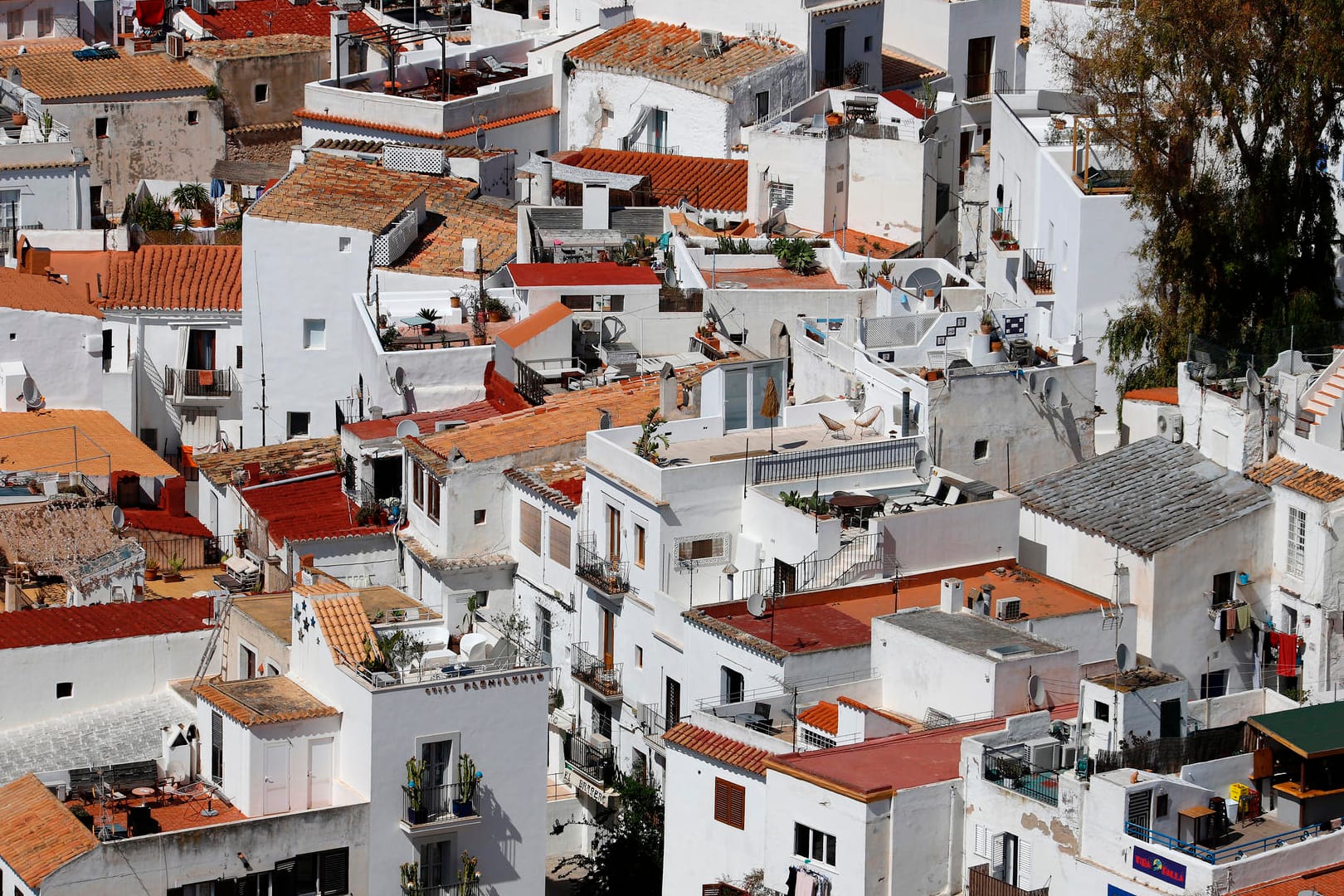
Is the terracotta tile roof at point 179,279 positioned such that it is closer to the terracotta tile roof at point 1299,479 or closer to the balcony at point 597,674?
the balcony at point 597,674

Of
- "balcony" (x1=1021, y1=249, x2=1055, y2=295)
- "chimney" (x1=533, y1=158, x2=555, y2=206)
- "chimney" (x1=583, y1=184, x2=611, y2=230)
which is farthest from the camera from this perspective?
"chimney" (x1=533, y1=158, x2=555, y2=206)

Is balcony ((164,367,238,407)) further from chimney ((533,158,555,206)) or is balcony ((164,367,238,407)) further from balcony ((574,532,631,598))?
balcony ((574,532,631,598))

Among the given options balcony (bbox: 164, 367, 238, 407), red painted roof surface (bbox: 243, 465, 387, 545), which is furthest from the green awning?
balcony (bbox: 164, 367, 238, 407)

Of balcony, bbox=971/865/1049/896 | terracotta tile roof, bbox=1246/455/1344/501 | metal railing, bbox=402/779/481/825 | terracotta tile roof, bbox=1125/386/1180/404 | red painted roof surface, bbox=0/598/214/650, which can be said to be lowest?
balcony, bbox=971/865/1049/896

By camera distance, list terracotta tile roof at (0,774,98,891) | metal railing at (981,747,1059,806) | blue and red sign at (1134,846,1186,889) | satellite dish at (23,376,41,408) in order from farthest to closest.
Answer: satellite dish at (23,376,41,408)
metal railing at (981,747,1059,806)
terracotta tile roof at (0,774,98,891)
blue and red sign at (1134,846,1186,889)

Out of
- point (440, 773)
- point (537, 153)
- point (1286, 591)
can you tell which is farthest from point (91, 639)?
point (537, 153)

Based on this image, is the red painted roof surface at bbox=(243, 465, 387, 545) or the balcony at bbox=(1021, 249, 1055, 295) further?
the balcony at bbox=(1021, 249, 1055, 295)

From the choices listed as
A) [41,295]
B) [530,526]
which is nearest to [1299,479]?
[530,526]

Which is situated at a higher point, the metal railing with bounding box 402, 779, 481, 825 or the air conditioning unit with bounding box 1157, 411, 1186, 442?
the air conditioning unit with bounding box 1157, 411, 1186, 442
